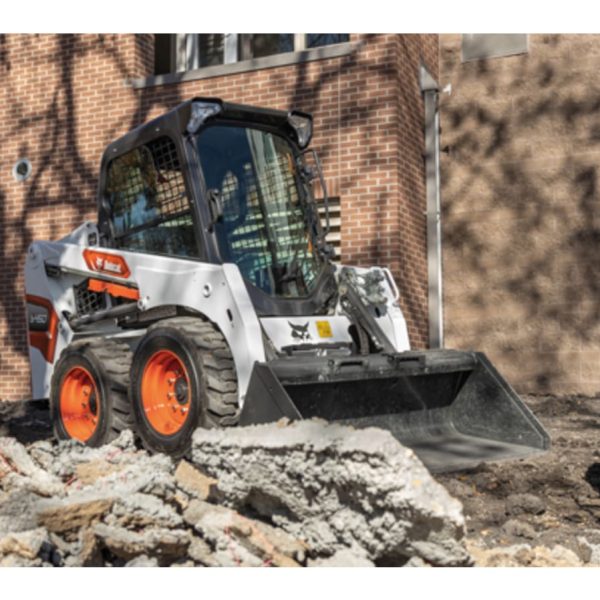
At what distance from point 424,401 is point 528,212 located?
4.83 meters

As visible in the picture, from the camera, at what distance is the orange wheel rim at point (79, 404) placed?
7285mm

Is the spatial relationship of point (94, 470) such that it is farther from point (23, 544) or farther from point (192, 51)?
point (192, 51)

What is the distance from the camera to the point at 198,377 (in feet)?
19.5

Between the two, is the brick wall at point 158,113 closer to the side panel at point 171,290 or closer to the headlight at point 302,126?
the headlight at point 302,126

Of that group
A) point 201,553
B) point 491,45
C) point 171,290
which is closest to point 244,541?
point 201,553

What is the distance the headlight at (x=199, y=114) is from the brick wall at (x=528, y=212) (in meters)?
5.31

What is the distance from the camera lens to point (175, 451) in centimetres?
605

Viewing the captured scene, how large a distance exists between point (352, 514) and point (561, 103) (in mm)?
7852

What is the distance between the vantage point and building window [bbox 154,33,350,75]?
11.3 metres

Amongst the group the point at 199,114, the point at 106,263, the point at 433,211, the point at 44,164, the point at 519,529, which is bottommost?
the point at 519,529

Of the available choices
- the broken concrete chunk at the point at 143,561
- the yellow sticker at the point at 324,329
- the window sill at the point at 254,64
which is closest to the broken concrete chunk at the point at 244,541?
the broken concrete chunk at the point at 143,561

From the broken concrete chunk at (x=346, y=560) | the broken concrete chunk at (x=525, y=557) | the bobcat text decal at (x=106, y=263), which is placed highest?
the bobcat text decal at (x=106, y=263)

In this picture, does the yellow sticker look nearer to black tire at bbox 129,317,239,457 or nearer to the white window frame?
black tire at bbox 129,317,239,457

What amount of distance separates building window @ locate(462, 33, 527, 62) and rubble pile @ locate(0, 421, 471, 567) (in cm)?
779
